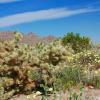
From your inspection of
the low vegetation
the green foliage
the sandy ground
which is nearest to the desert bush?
the low vegetation

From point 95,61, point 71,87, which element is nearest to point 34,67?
point 71,87

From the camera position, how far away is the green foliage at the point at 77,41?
23084 mm

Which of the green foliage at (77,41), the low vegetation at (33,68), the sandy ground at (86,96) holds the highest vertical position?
the green foliage at (77,41)

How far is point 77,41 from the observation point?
24.2 meters

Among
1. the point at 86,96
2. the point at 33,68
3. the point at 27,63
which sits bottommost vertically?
the point at 86,96

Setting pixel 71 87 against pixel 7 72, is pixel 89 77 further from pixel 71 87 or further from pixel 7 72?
pixel 7 72

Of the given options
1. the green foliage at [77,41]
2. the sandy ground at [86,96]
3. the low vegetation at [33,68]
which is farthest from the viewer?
the green foliage at [77,41]

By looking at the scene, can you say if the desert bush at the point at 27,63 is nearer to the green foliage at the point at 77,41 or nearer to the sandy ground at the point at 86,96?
the sandy ground at the point at 86,96

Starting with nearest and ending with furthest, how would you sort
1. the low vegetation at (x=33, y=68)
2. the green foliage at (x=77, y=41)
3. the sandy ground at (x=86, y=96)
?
the sandy ground at (x=86, y=96)
the low vegetation at (x=33, y=68)
the green foliage at (x=77, y=41)

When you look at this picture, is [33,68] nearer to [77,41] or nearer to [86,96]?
[86,96]

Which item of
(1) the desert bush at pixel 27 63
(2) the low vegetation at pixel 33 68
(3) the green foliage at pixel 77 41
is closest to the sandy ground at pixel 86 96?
(2) the low vegetation at pixel 33 68

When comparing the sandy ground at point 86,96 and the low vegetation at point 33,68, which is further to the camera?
the low vegetation at point 33,68

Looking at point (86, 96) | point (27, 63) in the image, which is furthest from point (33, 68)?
point (86, 96)

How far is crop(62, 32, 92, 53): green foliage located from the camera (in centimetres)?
2308
